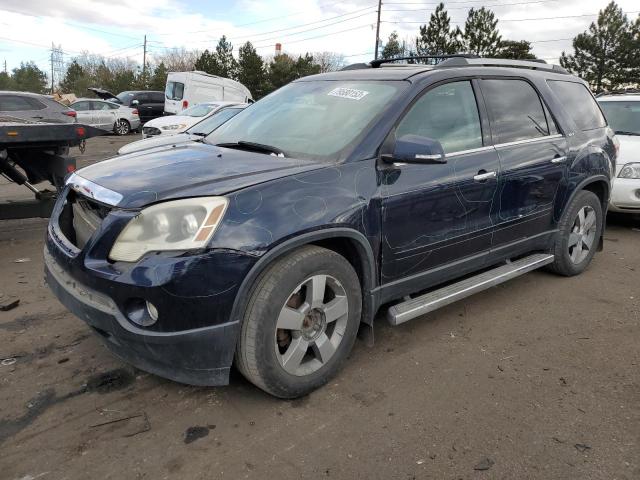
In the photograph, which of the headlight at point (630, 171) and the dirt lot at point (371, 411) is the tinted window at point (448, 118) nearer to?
the dirt lot at point (371, 411)

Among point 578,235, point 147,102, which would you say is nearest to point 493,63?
point 578,235

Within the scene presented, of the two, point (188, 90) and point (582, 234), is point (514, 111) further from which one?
point (188, 90)

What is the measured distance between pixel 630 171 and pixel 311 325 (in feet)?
19.3

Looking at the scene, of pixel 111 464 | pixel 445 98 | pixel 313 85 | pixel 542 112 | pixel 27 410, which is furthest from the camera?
pixel 542 112

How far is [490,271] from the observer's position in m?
3.96

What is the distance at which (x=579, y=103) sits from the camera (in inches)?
191

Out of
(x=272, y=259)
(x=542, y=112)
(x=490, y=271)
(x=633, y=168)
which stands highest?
(x=542, y=112)

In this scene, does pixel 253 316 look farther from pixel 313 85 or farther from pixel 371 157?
pixel 313 85

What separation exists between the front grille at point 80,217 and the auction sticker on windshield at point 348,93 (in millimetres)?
1727

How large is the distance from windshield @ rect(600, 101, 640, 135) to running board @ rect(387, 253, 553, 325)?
4446 millimetres

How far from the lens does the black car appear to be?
8.02 ft

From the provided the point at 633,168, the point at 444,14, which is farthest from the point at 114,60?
the point at 633,168

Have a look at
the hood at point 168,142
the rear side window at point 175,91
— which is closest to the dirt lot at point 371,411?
the hood at point 168,142

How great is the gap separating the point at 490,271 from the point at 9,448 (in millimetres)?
3231
